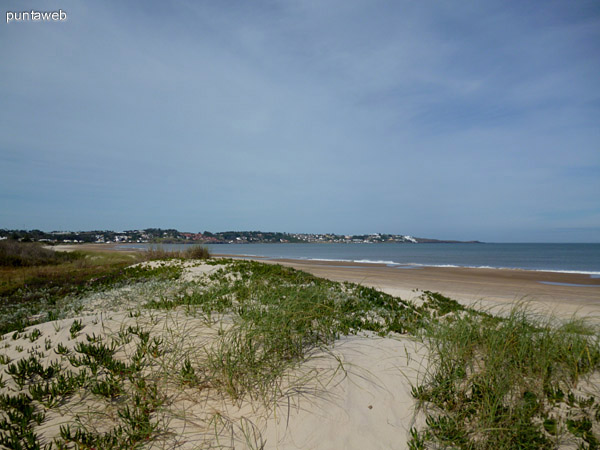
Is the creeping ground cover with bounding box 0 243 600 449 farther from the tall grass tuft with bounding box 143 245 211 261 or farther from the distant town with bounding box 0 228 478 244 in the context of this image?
the distant town with bounding box 0 228 478 244

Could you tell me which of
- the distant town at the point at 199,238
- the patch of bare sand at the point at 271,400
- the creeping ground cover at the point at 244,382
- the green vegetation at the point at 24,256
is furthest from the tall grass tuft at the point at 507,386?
the distant town at the point at 199,238

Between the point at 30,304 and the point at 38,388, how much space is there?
727cm

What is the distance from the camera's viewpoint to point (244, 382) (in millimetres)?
3406

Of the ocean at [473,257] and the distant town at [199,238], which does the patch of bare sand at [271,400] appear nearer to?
the ocean at [473,257]

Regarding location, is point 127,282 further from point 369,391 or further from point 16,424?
point 369,391

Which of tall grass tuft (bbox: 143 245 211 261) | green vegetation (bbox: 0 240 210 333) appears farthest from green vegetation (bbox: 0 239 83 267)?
tall grass tuft (bbox: 143 245 211 261)

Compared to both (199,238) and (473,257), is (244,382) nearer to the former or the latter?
(473,257)

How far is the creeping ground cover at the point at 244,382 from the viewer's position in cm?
287

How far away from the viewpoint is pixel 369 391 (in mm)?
3492

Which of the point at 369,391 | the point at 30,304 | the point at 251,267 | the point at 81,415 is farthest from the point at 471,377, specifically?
the point at 30,304

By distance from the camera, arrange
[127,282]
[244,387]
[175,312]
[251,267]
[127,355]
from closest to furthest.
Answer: [244,387] → [127,355] → [175,312] → [127,282] → [251,267]

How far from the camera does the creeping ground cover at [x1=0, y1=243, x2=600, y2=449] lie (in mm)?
2869

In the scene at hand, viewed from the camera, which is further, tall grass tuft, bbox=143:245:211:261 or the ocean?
the ocean

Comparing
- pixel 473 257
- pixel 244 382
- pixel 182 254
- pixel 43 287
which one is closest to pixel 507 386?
pixel 244 382
